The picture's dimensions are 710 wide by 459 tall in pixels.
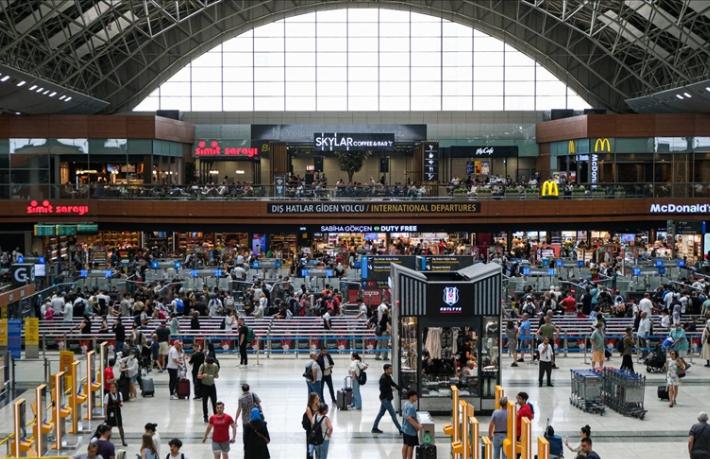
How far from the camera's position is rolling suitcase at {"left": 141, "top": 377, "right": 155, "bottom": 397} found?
2198cm

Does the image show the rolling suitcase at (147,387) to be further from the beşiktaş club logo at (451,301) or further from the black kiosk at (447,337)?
the beşiktaş club logo at (451,301)

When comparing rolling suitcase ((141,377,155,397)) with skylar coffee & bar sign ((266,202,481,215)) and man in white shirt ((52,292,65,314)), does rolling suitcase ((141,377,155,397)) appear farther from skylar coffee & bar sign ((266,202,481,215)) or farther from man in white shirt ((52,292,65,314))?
skylar coffee & bar sign ((266,202,481,215))

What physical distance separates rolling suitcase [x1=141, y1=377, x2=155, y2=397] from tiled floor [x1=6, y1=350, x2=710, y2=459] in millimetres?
172

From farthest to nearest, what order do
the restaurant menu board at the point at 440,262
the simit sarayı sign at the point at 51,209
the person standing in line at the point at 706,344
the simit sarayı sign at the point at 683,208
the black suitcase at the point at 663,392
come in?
1. the simit sarayı sign at the point at 683,208
2. the simit sarayı sign at the point at 51,209
3. the restaurant menu board at the point at 440,262
4. the person standing in line at the point at 706,344
5. the black suitcase at the point at 663,392

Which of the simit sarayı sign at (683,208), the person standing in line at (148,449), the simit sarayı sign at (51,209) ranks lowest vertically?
the person standing in line at (148,449)

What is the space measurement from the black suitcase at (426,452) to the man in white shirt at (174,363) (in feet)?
23.4

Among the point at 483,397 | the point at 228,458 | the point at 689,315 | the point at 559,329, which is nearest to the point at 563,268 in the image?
the point at 689,315

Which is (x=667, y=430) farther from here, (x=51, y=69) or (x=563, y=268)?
(x=51, y=69)

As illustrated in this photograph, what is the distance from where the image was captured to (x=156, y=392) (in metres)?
22.6

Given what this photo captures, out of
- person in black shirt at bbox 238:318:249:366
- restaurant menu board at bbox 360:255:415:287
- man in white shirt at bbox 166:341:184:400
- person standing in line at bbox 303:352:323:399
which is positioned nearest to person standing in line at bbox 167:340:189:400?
man in white shirt at bbox 166:341:184:400

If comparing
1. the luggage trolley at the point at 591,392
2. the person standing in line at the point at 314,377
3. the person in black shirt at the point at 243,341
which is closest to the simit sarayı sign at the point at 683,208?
the person in black shirt at the point at 243,341

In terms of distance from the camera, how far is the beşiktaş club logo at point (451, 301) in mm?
19781

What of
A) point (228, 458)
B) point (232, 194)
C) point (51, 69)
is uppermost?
point (51, 69)

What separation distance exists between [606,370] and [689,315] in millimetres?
10325
